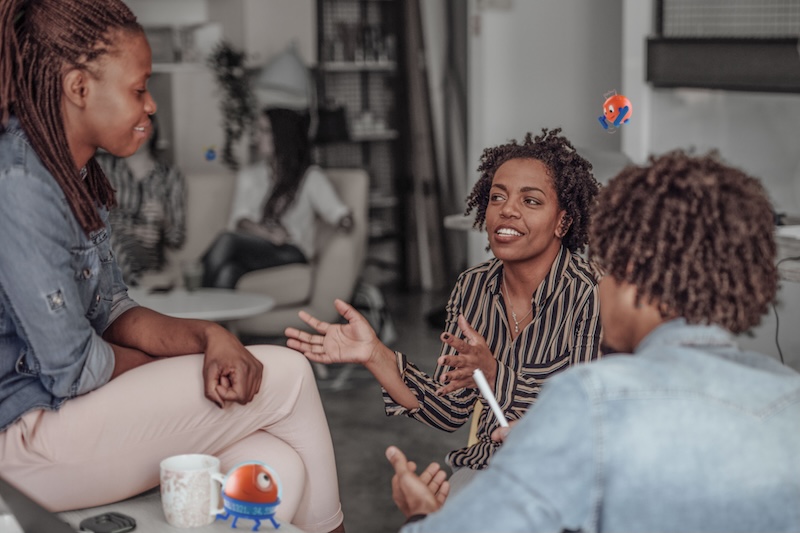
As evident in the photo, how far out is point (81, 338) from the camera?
5.16 feet

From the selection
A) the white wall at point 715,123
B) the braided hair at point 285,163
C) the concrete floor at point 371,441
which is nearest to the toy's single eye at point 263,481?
the concrete floor at point 371,441

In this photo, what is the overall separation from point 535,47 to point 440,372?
372cm

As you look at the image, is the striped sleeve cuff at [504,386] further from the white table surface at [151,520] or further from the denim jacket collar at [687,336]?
the denim jacket collar at [687,336]

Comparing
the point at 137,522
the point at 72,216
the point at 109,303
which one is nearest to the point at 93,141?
the point at 72,216

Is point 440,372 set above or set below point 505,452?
below

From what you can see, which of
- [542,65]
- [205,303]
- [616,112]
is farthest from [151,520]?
[542,65]

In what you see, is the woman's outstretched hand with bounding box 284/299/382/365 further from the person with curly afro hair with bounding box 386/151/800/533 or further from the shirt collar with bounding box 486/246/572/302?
the person with curly afro hair with bounding box 386/151/800/533

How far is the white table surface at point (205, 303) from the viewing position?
432 centimetres

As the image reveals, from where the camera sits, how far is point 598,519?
3.59 ft

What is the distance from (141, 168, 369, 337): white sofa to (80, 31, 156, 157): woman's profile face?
10.9 ft

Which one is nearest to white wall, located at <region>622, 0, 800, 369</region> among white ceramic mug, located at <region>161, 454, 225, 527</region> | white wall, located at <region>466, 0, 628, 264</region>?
white wall, located at <region>466, 0, 628, 264</region>

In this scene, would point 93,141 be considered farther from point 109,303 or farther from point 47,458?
point 47,458

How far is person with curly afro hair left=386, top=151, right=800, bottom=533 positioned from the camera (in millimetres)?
1062

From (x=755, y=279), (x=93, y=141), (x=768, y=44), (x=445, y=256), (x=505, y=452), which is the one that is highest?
(x=768, y=44)
